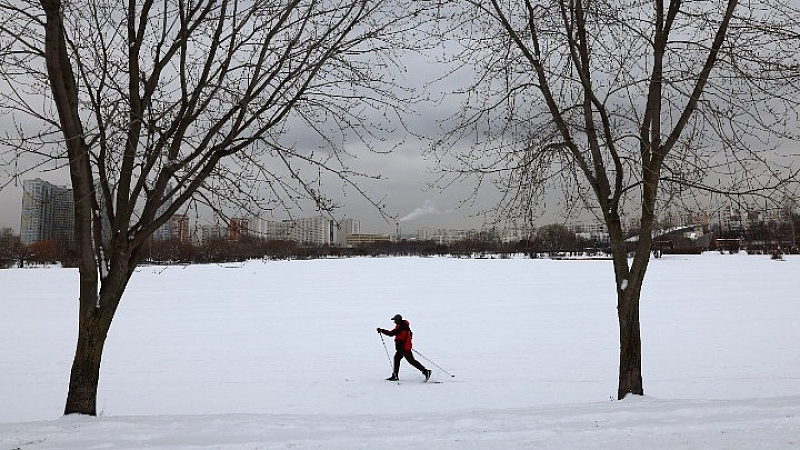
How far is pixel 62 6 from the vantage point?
543 centimetres

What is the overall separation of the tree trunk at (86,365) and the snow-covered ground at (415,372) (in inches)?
11.5

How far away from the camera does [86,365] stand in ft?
19.7

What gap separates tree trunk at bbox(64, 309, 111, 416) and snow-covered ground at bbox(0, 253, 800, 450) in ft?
0.96

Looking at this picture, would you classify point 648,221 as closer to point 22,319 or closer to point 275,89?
point 275,89

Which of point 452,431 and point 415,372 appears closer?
point 452,431

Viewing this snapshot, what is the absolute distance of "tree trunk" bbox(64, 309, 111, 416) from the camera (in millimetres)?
5977

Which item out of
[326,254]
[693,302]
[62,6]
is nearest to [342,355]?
[62,6]

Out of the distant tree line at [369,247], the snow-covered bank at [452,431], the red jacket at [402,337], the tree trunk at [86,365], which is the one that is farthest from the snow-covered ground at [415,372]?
the distant tree line at [369,247]

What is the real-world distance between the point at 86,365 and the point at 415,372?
24.3 feet

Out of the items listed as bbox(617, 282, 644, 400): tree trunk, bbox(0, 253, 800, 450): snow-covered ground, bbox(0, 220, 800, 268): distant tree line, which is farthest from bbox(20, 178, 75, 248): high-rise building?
bbox(617, 282, 644, 400): tree trunk

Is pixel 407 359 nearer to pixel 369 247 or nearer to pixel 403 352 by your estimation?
pixel 403 352

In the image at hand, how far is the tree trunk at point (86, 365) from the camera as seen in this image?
5977mm

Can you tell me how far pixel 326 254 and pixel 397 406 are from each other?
134 meters

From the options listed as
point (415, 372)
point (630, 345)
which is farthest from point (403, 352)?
point (630, 345)
